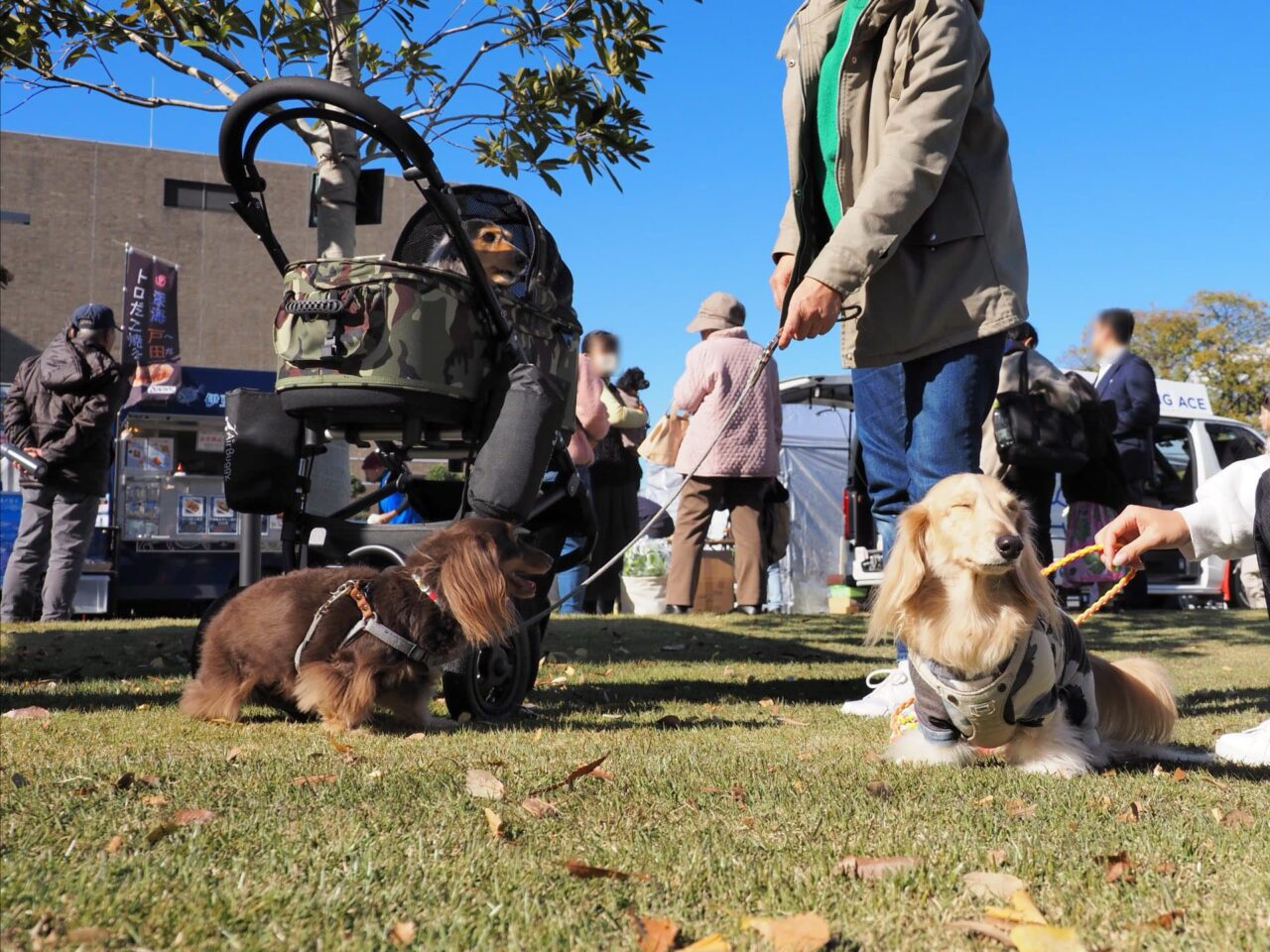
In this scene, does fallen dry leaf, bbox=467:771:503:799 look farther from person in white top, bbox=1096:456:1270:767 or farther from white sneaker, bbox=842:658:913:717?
white sneaker, bbox=842:658:913:717

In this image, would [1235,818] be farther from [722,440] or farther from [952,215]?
[722,440]

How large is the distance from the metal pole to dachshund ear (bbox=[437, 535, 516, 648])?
7.34 ft

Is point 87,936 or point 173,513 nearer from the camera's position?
point 87,936

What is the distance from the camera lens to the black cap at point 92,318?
8508 mm

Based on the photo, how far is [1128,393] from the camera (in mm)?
9297

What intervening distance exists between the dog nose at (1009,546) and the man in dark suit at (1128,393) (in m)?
6.85

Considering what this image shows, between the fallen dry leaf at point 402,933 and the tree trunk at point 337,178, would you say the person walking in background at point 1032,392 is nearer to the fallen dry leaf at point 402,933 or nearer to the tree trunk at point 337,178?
the tree trunk at point 337,178

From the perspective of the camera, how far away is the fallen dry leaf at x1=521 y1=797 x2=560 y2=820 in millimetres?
2266

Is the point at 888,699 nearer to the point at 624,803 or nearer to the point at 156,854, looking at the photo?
the point at 624,803

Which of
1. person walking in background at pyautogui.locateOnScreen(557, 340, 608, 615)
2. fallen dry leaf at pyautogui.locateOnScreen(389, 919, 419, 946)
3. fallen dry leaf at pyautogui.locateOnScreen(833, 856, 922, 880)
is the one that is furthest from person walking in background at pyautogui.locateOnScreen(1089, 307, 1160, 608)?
fallen dry leaf at pyautogui.locateOnScreen(389, 919, 419, 946)

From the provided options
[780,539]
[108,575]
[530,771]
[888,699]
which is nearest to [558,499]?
[888,699]

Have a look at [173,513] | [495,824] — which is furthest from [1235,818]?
[173,513]

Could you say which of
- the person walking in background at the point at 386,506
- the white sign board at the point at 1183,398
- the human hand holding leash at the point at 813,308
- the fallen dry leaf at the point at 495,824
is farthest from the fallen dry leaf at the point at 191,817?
the white sign board at the point at 1183,398

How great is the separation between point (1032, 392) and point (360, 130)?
3939mm
